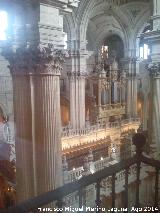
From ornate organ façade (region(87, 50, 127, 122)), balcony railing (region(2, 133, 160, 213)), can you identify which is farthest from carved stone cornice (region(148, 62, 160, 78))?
ornate organ façade (region(87, 50, 127, 122))

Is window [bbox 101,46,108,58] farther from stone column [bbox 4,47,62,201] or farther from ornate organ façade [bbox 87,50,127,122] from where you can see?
stone column [bbox 4,47,62,201]

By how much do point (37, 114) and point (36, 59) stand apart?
3.94ft

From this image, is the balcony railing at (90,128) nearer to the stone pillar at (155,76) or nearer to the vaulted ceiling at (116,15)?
the stone pillar at (155,76)

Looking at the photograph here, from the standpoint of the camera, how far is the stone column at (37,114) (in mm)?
5895

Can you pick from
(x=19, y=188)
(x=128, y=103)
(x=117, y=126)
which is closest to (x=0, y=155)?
(x=19, y=188)

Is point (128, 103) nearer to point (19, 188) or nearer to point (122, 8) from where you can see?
point (122, 8)

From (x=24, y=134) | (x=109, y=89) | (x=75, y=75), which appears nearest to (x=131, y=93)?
(x=109, y=89)

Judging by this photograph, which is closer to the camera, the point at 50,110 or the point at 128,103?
the point at 50,110

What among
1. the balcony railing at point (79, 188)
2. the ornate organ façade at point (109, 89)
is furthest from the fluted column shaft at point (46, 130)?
the ornate organ façade at point (109, 89)

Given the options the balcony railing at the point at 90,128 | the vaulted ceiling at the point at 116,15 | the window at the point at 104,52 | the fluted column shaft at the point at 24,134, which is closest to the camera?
the fluted column shaft at the point at 24,134

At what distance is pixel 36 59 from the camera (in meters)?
5.77

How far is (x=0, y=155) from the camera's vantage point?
11.0m

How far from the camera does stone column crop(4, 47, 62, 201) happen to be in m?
5.89

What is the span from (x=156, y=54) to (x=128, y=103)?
10.2m
